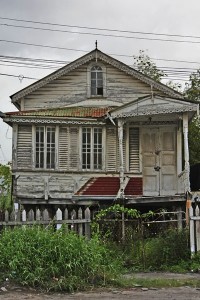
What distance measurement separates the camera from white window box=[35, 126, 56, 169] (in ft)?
59.4

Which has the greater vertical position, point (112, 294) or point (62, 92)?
point (62, 92)

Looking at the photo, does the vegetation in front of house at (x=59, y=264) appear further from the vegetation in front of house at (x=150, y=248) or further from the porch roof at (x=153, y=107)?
the porch roof at (x=153, y=107)

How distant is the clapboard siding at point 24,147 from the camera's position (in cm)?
1803

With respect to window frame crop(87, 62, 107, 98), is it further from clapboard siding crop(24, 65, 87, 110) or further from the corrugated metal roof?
the corrugated metal roof

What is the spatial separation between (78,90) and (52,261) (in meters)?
12.0

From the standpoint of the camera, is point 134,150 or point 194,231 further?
point 134,150

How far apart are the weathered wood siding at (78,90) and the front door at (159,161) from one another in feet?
7.58

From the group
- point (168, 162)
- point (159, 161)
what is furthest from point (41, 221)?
point (168, 162)

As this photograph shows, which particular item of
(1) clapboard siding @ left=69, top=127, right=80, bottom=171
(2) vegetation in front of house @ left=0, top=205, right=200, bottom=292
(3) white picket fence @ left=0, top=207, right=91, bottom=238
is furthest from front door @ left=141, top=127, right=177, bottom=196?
(2) vegetation in front of house @ left=0, top=205, right=200, bottom=292

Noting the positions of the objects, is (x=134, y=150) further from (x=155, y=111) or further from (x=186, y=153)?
(x=186, y=153)

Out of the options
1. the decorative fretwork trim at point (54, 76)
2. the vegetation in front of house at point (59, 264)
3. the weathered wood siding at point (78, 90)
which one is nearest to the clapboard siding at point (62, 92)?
the weathered wood siding at point (78, 90)

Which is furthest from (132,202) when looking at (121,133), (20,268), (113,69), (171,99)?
(20,268)

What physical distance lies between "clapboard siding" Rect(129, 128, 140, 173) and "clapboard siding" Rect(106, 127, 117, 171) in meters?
0.58

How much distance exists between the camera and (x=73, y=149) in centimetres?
1823
